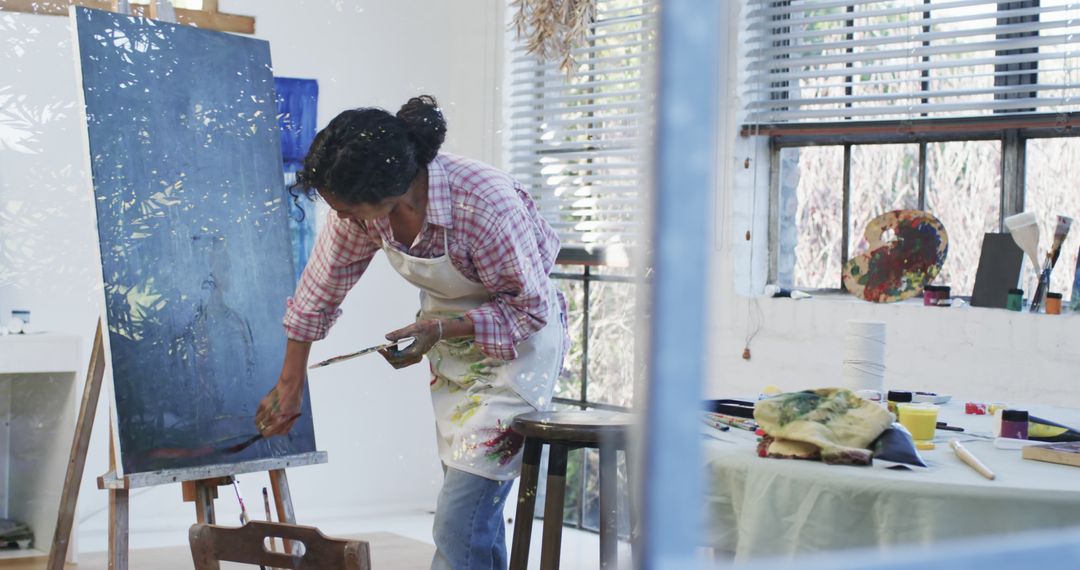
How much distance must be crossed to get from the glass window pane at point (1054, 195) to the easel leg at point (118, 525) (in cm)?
218

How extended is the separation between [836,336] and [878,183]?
1.50 ft

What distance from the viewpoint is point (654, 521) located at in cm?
41

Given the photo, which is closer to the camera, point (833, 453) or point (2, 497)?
point (833, 453)

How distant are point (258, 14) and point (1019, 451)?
2.91 meters

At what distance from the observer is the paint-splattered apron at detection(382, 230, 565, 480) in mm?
2018

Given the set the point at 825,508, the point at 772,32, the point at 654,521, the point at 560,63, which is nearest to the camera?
the point at 654,521

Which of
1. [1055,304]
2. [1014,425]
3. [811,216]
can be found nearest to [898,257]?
[811,216]

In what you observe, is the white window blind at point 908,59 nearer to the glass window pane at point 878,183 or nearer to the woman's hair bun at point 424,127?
the glass window pane at point 878,183

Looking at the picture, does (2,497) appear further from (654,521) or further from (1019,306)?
(654,521)

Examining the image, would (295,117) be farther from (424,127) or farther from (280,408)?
(424,127)

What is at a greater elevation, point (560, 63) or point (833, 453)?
point (560, 63)

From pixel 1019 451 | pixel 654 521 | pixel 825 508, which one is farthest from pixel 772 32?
pixel 654 521

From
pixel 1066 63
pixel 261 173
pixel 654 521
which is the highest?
pixel 1066 63

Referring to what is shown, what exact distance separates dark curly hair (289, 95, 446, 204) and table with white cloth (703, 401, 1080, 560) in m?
0.80
